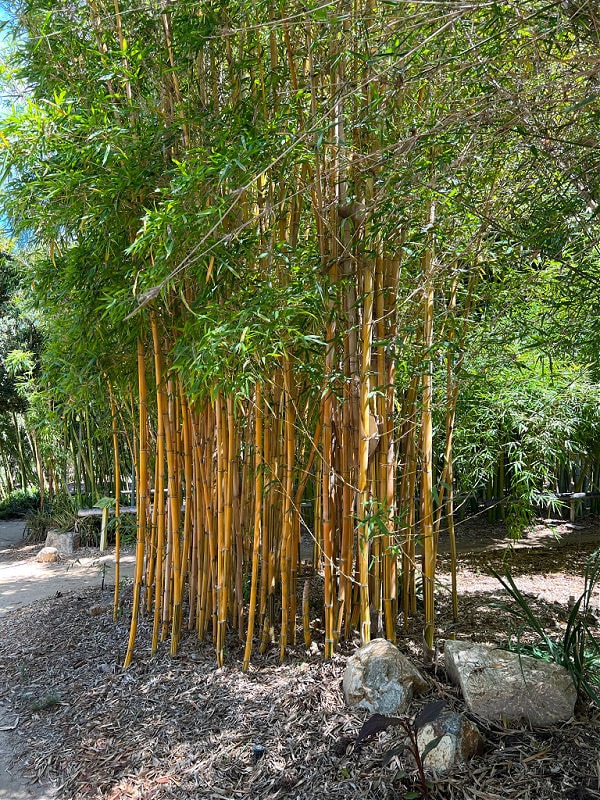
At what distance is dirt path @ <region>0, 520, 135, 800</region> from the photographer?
160 inches

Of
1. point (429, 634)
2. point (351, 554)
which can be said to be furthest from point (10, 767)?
point (429, 634)

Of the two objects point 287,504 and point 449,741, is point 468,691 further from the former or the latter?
point 287,504

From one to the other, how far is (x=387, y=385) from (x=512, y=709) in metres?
1.14

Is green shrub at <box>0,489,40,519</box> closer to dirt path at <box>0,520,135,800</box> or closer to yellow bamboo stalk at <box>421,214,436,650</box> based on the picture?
dirt path at <box>0,520,135,800</box>

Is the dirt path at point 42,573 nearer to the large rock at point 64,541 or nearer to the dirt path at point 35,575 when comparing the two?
the dirt path at point 35,575

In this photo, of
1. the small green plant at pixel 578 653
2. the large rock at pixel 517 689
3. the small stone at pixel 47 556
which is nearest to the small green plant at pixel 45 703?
the large rock at pixel 517 689

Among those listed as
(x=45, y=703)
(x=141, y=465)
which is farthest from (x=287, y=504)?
(x=45, y=703)

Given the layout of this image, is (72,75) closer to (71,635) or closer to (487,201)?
(487,201)

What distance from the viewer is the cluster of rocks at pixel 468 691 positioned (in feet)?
6.24

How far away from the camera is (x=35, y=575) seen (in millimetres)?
5734

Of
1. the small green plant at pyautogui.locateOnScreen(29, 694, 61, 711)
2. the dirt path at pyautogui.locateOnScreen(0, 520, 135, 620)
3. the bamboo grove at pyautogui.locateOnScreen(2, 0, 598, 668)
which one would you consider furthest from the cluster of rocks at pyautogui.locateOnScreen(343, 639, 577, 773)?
the dirt path at pyautogui.locateOnScreen(0, 520, 135, 620)

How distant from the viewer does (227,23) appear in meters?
2.44

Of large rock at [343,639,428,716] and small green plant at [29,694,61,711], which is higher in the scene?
large rock at [343,639,428,716]

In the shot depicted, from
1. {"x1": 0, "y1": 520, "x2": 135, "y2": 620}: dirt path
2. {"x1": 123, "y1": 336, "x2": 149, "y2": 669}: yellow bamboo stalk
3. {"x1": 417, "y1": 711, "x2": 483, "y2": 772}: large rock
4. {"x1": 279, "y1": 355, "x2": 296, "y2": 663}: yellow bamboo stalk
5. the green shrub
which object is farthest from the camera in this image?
the green shrub
